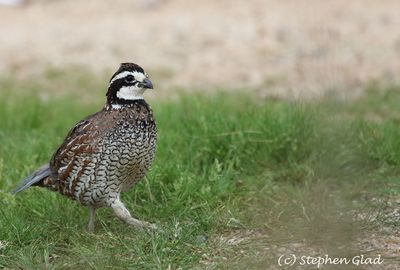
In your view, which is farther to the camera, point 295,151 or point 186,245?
point 295,151

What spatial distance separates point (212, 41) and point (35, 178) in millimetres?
5378

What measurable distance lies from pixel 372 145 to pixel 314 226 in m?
2.14

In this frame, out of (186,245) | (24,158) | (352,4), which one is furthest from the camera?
(352,4)

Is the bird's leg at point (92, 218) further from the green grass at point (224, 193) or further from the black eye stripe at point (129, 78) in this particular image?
the black eye stripe at point (129, 78)

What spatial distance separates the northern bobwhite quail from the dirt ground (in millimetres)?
3857

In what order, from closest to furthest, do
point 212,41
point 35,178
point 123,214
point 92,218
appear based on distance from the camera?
point 123,214 → point 92,218 → point 35,178 → point 212,41

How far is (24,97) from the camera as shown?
975 centimetres

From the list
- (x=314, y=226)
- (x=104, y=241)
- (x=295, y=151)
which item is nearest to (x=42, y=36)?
(x=295, y=151)

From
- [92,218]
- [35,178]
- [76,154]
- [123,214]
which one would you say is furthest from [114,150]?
[35,178]

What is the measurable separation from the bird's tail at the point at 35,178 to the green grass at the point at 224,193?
129 mm

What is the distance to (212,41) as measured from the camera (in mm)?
11477

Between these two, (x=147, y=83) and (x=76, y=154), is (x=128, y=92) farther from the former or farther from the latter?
(x=76, y=154)

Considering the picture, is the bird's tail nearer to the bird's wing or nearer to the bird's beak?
the bird's wing

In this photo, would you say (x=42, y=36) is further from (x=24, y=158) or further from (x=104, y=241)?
(x=104, y=241)
